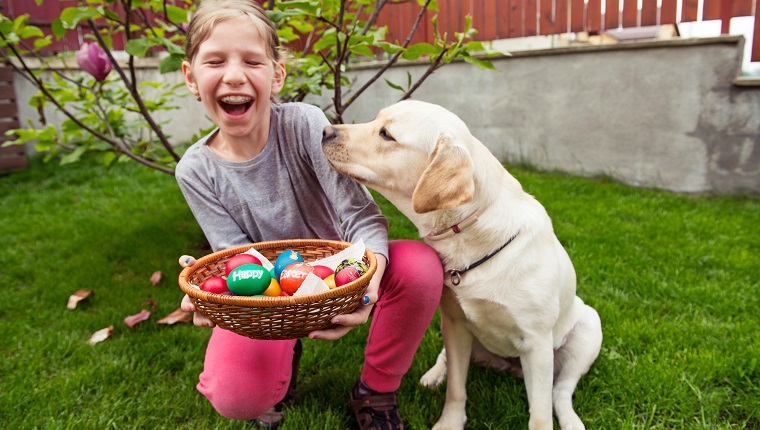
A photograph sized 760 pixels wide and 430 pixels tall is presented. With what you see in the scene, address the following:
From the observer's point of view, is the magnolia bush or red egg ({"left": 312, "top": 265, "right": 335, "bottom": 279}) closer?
red egg ({"left": 312, "top": 265, "right": 335, "bottom": 279})

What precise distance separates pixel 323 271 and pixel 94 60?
1526mm

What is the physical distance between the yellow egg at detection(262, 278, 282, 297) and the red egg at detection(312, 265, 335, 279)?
0.12m

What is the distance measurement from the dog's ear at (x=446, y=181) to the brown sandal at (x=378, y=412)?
718 mm

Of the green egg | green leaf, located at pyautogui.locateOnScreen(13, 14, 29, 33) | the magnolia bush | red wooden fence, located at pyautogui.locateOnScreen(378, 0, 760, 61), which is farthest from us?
red wooden fence, located at pyautogui.locateOnScreen(378, 0, 760, 61)

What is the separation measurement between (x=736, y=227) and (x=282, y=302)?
3.51 m

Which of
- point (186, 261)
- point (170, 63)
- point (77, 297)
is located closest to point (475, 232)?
point (186, 261)

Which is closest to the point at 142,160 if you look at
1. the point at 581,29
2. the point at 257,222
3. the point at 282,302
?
the point at 257,222

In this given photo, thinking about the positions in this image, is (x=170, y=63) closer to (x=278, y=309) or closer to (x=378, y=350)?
(x=278, y=309)

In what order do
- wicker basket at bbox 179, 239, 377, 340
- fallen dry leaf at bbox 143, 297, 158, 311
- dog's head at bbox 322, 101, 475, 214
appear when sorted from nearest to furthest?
1. wicker basket at bbox 179, 239, 377, 340
2. dog's head at bbox 322, 101, 475, 214
3. fallen dry leaf at bbox 143, 297, 158, 311

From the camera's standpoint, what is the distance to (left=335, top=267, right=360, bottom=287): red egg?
1.47m

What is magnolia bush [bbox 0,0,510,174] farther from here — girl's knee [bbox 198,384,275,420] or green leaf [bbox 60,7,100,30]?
girl's knee [bbox 198,384,275,420]

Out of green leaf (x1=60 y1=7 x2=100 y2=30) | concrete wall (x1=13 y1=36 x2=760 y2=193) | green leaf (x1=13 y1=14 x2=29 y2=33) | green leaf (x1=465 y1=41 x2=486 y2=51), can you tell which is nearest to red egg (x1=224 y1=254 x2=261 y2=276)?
green leaf (x1=60 y1=7 x2=100 y2=30)

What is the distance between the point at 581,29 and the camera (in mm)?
5051

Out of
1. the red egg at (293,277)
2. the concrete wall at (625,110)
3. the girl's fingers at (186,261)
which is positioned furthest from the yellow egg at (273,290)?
the concrete wall at (625,110)
